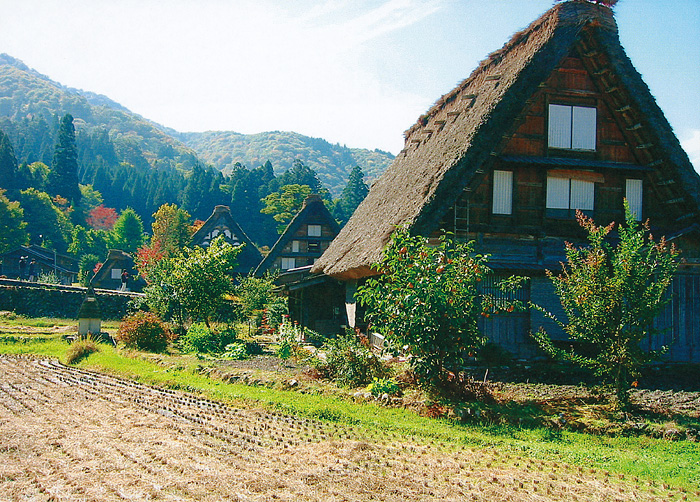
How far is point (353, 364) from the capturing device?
11.2 metres

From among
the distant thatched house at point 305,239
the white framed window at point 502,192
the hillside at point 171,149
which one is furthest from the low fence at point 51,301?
the hillside at point 171,149

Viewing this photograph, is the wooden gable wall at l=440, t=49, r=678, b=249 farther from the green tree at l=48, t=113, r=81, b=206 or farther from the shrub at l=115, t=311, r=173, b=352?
the green tree at l=48, t=113, r=81, b=206

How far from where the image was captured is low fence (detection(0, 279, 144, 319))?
26.4 m

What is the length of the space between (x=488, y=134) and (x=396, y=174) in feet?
23.8

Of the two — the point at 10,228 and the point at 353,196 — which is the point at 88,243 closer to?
the point at 10,228

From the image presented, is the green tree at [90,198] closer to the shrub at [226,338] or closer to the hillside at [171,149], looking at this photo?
the hillside at [171,149]

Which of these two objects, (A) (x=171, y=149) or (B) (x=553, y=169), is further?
(A) (x=171, y=149)

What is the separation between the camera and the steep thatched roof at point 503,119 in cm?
1270

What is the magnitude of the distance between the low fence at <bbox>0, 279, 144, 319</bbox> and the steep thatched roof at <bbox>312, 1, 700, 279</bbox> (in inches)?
597

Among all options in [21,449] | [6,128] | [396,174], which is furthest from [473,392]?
[6,128]

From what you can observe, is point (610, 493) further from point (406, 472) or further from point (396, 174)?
point (396, 174)

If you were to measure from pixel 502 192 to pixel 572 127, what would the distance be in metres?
2.43

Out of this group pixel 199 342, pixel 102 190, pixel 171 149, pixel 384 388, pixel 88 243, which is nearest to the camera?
pixel 384 388

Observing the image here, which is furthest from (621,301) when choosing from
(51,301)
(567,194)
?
(51,301)
